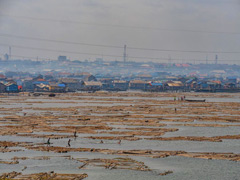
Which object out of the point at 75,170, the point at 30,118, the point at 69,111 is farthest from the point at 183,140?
the point at 69,111

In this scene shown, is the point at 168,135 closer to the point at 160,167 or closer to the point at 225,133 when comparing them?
the point at 225,133

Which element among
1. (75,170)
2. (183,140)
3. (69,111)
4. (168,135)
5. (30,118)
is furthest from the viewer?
(69,111)

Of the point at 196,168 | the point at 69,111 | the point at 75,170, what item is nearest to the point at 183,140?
the point at 196,168

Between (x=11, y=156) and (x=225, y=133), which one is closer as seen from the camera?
(x=11, y=156)

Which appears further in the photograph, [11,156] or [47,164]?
[11,156]

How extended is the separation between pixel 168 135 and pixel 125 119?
9631 mm

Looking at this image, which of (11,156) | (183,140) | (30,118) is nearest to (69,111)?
(30,118)

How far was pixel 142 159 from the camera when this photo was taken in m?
22.2

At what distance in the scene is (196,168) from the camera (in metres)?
21.0

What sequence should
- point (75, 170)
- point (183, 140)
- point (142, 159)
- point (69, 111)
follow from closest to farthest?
point (75, 170)
point (142, 159)
point (183, 140)
point (69, 111)

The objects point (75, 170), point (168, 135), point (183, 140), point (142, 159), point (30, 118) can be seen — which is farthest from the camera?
point (30, 118)

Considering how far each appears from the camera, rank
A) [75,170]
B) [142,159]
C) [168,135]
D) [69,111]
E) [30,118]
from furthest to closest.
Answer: [69,111]
[30,118]
[168,135]
[142,159]
[75,170]

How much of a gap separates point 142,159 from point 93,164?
2.54 meters

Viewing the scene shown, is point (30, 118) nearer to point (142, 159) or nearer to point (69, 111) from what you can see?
point (69, 111)
